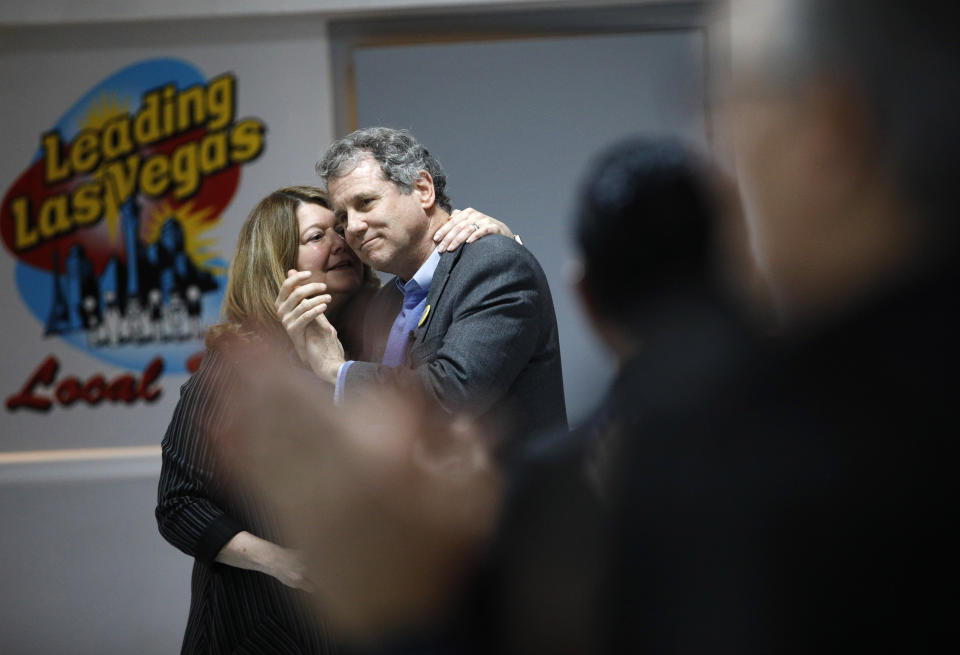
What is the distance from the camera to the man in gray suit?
4.47ft

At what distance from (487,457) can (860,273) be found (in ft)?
0.63

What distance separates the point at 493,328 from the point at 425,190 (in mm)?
401

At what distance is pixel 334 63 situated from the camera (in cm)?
328

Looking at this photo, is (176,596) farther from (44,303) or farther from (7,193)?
(7,193)

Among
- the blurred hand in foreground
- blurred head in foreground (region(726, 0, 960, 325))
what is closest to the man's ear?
the blurred hand in foreground

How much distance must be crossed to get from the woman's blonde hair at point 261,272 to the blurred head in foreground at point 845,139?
4.36 ft

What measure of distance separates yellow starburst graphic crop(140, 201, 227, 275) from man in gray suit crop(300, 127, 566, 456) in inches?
70.1

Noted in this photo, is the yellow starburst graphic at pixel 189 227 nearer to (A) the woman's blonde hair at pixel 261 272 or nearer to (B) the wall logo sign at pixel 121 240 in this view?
(B) the wall logo sign at pixel 121 240

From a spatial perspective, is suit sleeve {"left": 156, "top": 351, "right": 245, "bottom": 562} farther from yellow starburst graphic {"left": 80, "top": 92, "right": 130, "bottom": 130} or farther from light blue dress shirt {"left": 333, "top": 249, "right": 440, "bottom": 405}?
yellow starburst graphic {"left": 80, "top": 92, "right": 130, "bottom": 130}

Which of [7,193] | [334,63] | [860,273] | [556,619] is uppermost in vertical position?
[334,63]

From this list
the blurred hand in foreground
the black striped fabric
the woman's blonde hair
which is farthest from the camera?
the woman's blonde hair

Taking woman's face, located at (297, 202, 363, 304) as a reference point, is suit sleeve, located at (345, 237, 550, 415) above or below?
below

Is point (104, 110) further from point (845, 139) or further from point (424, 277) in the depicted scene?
point (845, 139)

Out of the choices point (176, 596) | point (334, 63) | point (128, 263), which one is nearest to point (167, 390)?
point (128, 263)
